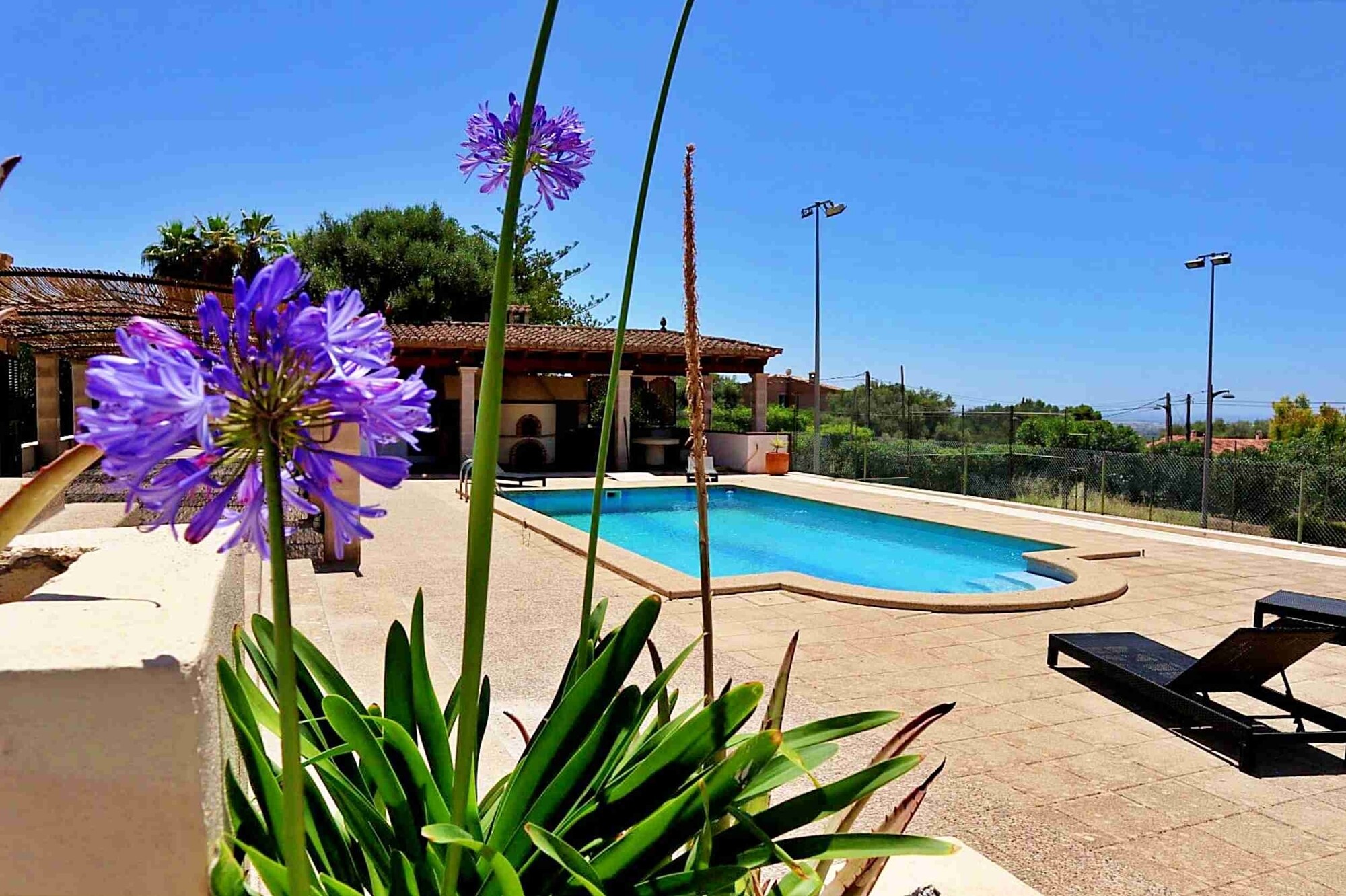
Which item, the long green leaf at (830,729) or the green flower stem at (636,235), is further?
the long green leaf at (830,729)

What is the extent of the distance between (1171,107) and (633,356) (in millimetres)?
17580

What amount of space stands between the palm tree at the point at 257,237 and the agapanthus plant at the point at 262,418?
25883 millimetres

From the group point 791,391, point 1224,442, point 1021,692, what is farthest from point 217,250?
point 1224,442

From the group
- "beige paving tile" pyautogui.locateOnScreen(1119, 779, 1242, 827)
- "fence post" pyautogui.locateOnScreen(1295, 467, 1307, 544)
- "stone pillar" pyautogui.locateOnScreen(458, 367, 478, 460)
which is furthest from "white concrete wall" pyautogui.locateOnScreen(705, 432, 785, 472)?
"beige paving tile" pyautogui.locateOnScreen(1119, 779, 1242, 827)

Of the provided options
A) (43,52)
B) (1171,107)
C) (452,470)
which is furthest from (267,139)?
(1171,107)

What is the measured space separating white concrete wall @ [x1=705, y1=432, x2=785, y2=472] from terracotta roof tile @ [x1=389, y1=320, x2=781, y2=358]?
6.81 ft

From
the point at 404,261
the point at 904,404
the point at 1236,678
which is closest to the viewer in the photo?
the point at 1236,678

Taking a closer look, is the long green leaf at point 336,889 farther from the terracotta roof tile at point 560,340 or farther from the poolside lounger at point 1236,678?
the terracotta roof tile at point 560,340

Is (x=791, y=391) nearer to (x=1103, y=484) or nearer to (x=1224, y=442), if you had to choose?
(x=1224, y=442)

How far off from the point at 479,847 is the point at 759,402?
69.0ft

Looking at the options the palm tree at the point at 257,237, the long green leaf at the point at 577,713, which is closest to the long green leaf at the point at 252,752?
the long green leaf at the point at 577,713

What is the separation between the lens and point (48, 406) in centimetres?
1512

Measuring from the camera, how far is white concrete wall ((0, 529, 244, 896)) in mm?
1150

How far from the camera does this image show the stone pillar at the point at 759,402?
21.5 meters
